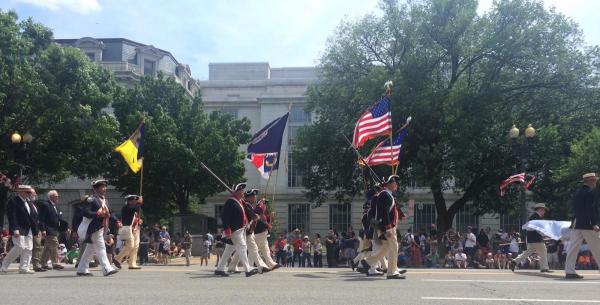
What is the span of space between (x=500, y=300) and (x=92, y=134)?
26.9m

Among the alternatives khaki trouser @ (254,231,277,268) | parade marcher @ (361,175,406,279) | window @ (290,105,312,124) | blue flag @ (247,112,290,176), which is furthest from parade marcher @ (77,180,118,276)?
window @ (290,105,312,124)

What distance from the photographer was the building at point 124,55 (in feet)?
165

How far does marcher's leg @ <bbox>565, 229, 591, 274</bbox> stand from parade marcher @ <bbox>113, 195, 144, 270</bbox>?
911 centimetres

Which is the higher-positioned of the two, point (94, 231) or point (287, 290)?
point (94, 231)

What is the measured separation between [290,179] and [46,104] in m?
27.1

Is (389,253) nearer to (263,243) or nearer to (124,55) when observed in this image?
(263,243)

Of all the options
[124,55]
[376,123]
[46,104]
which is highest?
[124,55]

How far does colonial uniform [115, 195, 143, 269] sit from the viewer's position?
47.1 feet

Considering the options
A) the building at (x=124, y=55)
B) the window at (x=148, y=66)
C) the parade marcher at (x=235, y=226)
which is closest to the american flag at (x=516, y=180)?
the parade marcher at (x=235, y=226)

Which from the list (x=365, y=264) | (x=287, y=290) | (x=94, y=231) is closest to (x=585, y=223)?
(x=365, y=264)

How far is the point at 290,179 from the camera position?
54.3 m

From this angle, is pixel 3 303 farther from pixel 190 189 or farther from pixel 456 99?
pixel 190 189

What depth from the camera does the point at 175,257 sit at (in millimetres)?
30203

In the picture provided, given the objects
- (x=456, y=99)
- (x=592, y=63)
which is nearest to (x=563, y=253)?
(x=456, y=99)
